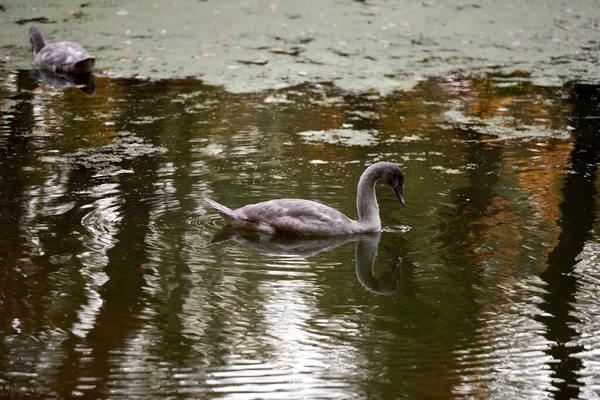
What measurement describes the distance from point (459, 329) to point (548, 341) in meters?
0.53

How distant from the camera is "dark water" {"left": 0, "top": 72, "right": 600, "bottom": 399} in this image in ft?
16.5

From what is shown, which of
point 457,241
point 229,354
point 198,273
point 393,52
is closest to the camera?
point 229,354

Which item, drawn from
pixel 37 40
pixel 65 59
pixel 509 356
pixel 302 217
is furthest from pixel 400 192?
pixel 37 40

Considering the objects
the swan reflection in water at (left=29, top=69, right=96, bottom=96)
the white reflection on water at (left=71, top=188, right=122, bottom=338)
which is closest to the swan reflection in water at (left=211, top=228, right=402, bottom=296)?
the white reflection on water at (left=71, top=188, right=122, bottom=338)

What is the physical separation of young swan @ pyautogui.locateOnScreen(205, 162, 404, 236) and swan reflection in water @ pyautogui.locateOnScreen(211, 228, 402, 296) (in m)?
0.05

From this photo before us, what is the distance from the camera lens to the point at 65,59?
13.5 meters

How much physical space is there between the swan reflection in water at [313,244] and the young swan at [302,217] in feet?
0.18

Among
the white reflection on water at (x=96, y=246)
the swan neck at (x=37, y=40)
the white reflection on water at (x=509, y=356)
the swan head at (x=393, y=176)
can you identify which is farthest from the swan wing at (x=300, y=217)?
the swan neck at (x=37, y=40)

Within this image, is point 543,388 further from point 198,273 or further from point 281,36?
point 281,36

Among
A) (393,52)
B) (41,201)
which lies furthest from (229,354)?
(393,52)

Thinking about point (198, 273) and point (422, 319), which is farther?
point (198, 273)

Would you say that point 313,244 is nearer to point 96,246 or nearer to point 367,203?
point 367,203

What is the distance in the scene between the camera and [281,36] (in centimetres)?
1547

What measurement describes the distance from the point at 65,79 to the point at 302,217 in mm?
7173
